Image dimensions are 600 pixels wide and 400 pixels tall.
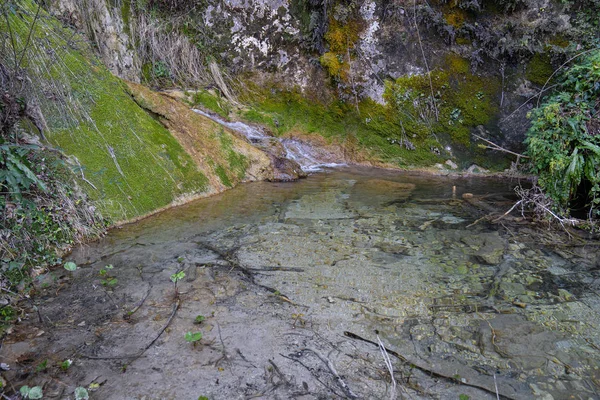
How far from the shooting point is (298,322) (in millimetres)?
2723

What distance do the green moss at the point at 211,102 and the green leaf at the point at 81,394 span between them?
274 inches

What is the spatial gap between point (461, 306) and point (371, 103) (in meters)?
6.44

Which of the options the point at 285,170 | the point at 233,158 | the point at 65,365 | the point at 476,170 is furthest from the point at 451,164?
the point at 65,365

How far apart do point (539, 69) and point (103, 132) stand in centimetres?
817

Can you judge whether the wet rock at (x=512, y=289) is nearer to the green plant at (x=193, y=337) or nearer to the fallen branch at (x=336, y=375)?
the fallen branch at (x=336, y=375)

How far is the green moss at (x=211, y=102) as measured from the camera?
27.0 ft

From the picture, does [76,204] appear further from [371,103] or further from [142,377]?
[371,103]

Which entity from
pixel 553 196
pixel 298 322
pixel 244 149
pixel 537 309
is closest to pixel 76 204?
pixel 298 322

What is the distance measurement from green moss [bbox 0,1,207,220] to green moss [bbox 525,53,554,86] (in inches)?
271

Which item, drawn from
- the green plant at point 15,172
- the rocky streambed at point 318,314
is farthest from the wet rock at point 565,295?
the green plant at point 15,172

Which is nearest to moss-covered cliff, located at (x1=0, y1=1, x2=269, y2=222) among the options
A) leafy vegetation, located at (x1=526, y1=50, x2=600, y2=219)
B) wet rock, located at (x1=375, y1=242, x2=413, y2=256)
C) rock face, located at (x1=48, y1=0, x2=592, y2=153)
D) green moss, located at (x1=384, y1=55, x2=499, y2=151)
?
rock face, located at (x1=48, y1=0, x2=592, y2=153)

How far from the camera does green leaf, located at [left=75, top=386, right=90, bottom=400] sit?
77.2 inches

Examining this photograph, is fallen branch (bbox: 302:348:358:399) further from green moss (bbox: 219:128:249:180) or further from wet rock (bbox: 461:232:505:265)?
green moss (bbox: 219:128:249:180)

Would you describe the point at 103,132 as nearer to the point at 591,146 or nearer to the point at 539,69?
the point at 591,146
